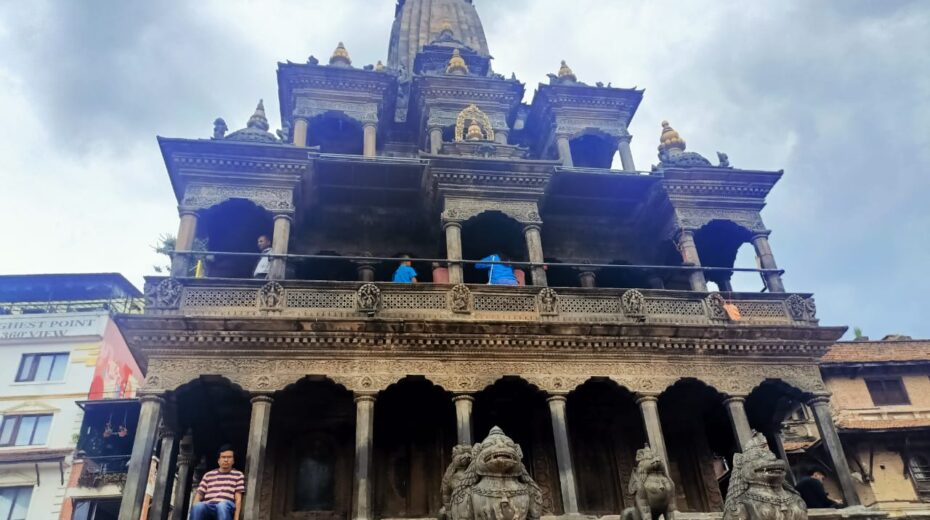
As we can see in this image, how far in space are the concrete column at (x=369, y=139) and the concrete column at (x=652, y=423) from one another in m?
11.6

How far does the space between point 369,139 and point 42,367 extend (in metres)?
22.5

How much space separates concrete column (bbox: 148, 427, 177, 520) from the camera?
47.5 ft

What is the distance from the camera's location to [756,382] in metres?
16.5

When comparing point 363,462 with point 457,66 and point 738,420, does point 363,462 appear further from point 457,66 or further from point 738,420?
point 457,66

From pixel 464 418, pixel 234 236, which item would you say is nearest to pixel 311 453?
pixel 464 418

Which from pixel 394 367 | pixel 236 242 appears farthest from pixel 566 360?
pixel 236 242

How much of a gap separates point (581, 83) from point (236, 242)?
13869 millimetres

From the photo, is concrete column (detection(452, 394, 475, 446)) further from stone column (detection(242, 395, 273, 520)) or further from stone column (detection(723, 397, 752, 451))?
stone column (detection(723, 397, 752, 451))

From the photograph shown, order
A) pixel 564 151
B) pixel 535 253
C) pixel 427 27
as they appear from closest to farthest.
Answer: pixel 535 253, pixel 564 151, pixel 427 27

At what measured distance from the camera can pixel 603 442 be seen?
18.5 meters

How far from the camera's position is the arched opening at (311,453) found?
54.1 feet

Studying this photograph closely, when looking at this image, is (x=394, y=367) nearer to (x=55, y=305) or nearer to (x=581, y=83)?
(x=581, y=83)

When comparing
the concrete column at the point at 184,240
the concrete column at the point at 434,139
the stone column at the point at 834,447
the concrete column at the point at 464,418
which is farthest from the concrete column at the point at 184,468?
the stone column at the point at 834,447

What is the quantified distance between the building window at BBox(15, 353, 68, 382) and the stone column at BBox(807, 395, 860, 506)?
1290 inches
